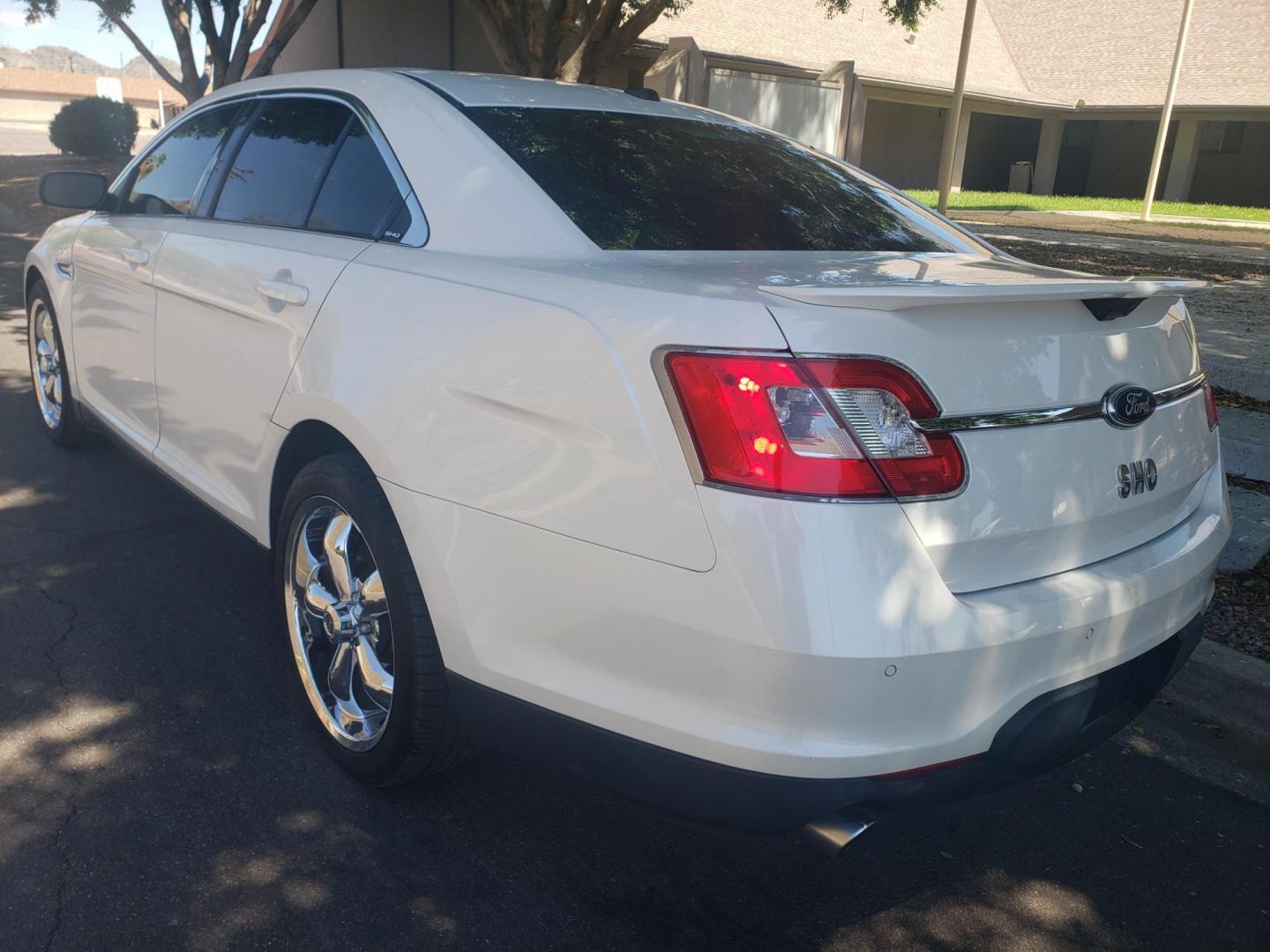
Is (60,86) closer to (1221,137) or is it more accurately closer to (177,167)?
(1221,137)

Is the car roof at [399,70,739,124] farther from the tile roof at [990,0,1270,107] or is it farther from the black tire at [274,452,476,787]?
the tile roof at [990,0,1270,107]

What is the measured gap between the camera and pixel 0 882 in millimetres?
2510

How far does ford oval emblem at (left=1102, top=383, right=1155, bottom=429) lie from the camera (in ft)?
7.65

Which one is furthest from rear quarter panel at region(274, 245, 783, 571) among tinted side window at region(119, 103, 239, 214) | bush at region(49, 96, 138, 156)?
bush at region(49, 96, 138, 156)

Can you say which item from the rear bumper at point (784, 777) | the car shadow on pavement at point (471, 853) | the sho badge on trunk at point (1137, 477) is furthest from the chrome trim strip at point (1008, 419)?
the car shadow on pavement at point (471, 853)

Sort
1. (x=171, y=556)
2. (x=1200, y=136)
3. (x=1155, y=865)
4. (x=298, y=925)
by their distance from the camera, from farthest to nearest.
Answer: (x=1200, y=136)
(x=171, y=556)
(x=1155, y=865)
(x=298, y=925)

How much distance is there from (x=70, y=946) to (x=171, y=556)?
7.46 feet

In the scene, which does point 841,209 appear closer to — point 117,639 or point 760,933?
point 760,933

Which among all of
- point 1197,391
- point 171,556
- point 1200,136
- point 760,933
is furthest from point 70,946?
point 1200,136

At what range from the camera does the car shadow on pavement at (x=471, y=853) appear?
2480 millimetres

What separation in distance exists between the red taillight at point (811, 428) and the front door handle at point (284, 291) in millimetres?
1402

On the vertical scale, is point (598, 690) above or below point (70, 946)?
above

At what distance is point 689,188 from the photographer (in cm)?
301

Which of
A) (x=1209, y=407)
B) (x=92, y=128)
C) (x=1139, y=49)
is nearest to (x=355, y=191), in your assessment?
(x=1209, y=407)
